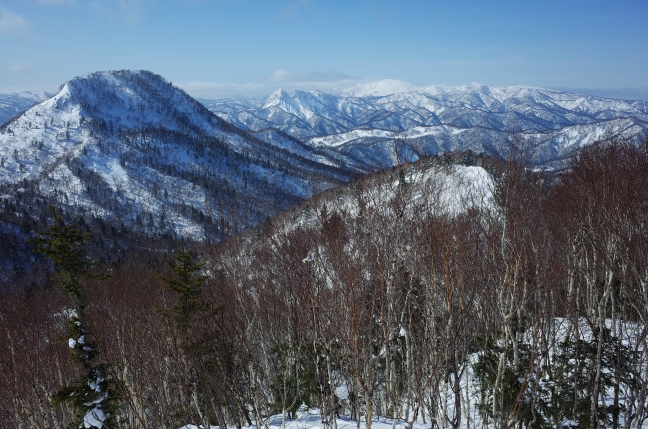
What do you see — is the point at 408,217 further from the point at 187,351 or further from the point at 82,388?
the point at 82,388

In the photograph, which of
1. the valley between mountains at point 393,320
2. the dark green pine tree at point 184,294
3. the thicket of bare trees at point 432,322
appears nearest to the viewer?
the thicket of bare trees at point 432,322

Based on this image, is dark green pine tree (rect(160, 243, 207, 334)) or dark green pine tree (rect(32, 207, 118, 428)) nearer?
dark green pine tree (rect(32, 207, 118, 428))

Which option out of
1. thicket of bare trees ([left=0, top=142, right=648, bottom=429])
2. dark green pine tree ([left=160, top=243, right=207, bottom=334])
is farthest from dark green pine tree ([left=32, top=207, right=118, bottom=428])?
dark green pine tree ([left=160, top=243, right=207, bottom=334])

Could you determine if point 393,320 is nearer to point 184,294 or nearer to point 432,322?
point 432,322

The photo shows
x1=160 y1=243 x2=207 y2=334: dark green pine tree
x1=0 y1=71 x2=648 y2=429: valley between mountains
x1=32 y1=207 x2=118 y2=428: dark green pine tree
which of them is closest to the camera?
x1=0 y1=71 x2=648 y2=429: valley between mountains

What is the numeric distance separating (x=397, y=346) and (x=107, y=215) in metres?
174

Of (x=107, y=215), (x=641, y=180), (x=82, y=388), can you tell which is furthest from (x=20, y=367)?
(x=107, y=215)

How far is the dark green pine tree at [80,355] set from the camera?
36.4 feet

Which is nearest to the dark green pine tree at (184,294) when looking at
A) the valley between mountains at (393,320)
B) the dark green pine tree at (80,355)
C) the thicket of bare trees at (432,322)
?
the valley between mountains at (393,320)

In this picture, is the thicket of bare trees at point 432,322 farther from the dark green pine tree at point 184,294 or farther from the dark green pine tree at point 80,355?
the dark green pine tree at point 80,355

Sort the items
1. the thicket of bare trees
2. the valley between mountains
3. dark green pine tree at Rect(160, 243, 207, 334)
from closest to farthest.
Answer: the thicket of bare trees → the valley between mountains → dark green pine tree at Rect(160, 243, 207, 334)

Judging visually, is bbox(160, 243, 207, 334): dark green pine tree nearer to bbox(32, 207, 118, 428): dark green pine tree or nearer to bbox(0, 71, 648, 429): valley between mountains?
bbox(0, 71, 648, 429): valley between mountains

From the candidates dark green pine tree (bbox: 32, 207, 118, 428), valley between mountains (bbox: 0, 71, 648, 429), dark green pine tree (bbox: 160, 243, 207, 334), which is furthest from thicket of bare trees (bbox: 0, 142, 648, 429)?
dark green pine tree (bbox: 32, 207, 118, 428)

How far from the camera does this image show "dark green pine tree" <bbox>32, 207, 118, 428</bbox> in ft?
36.4
